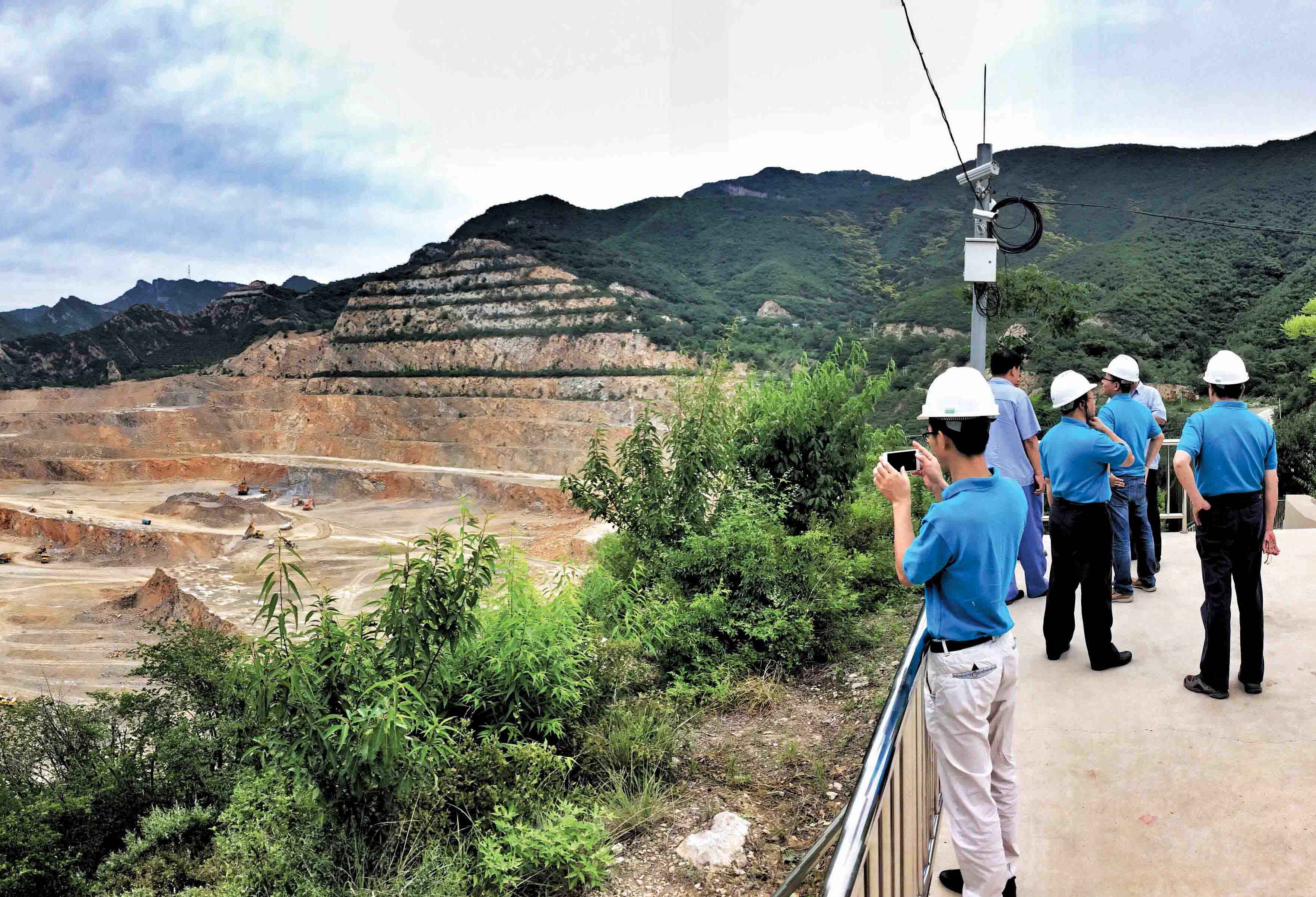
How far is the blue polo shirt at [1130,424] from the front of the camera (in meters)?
5.46

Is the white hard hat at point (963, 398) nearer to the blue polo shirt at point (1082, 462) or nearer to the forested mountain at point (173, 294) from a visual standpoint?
the blue polo shirt at point (1082, 462)

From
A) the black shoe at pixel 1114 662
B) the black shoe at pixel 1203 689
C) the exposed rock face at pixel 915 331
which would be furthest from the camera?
the exposed rock face at pixel 915 331

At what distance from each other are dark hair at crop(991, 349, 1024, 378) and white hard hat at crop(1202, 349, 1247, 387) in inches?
57.2

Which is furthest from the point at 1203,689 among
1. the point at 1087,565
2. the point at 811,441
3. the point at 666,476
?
the point at 811,441

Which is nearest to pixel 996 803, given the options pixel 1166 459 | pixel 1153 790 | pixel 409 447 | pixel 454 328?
pixel 1153 790

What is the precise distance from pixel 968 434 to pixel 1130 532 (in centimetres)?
431

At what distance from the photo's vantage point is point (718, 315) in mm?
82750

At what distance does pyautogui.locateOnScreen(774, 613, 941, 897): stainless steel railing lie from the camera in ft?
5.07

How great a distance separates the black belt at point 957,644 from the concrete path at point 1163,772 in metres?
1.00

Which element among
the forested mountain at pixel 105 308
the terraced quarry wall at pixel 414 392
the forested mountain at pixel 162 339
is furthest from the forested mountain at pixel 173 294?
the terraced quarry wall at pixel 414 392

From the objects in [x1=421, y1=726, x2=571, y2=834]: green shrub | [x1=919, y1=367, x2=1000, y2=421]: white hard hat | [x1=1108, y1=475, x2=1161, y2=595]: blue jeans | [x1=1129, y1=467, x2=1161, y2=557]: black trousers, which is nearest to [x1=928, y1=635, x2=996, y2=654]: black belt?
[x1=919, y1=367, x2=1000, y2=421]: white hard hat

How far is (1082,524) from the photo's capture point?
439 cm

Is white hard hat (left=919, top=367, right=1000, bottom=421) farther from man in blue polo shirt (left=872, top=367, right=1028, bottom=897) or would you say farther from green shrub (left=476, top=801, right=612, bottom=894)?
green shrub (left=476, top=801, right=612, bottom=894)

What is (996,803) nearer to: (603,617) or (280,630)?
(280,630)
